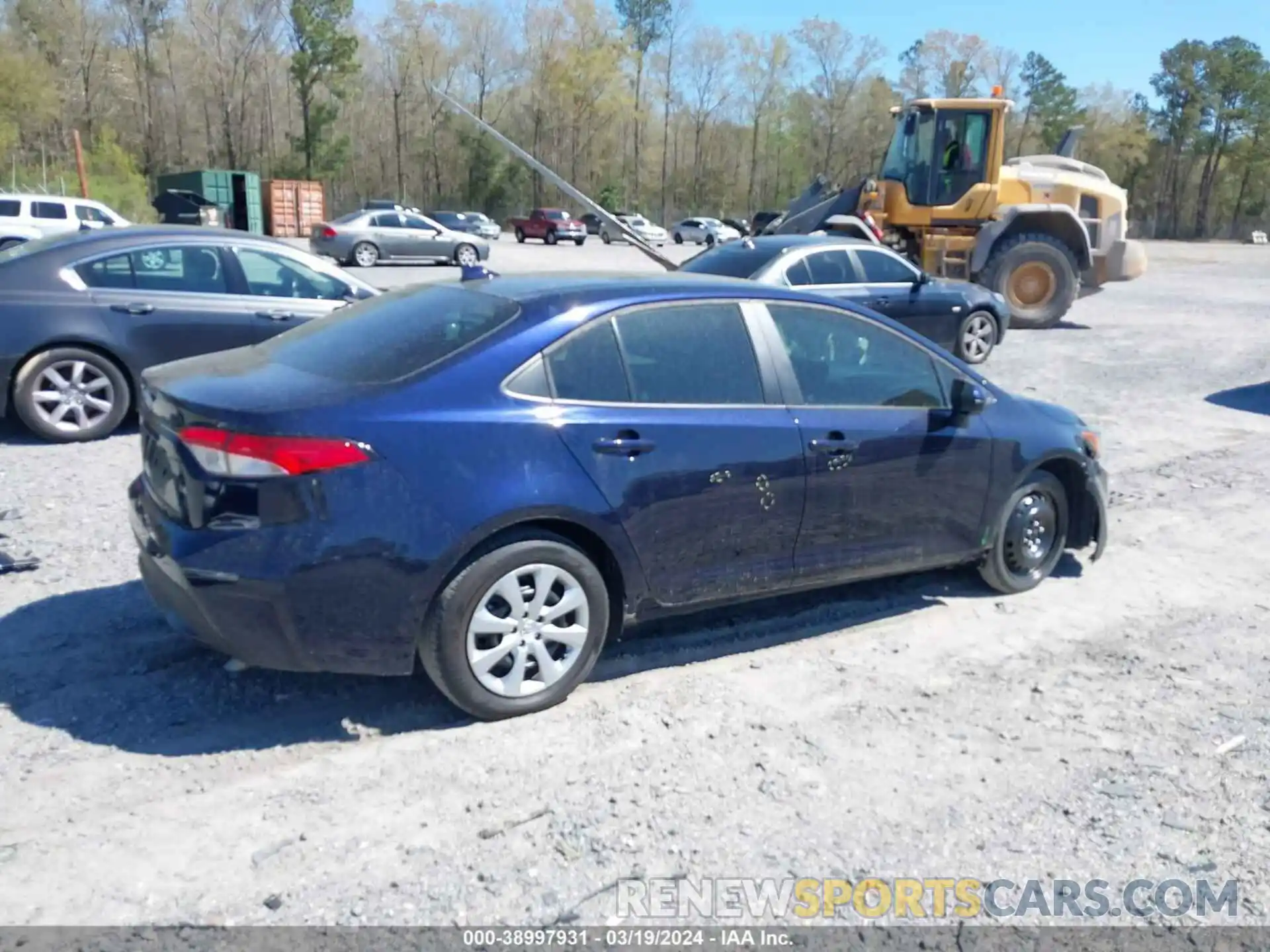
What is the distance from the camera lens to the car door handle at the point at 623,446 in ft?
13.3

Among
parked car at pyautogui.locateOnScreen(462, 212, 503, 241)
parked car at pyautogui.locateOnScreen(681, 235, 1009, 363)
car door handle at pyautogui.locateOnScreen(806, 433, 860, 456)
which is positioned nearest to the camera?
car door handle at pyautogui.locateOnScreen(806, 433, 860, 456)

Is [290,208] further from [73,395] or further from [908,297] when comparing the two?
[73,395]

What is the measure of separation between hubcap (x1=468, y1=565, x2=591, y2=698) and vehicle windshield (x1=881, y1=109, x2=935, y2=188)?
14.9 meters

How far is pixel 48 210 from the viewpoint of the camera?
77.2ft

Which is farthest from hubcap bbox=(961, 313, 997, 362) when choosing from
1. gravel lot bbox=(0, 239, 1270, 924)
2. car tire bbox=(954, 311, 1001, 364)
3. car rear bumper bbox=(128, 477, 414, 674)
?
car rear bumper bbox=(128, 477, 414, 674)

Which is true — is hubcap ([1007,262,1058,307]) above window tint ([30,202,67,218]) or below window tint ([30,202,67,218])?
below

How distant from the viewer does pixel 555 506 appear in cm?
391

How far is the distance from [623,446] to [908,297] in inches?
353

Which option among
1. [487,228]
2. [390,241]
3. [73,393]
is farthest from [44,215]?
[487,228]

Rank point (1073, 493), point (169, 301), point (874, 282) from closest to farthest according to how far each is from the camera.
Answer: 1. point (1073, 493)
2. point (169, 301)
3. point (874, 282)

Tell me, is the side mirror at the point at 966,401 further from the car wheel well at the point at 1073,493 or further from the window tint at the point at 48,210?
the window tint at the point at 48,210

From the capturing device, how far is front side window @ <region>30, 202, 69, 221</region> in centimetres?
2325

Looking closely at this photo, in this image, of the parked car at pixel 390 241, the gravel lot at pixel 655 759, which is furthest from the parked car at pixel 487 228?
the gravel lot at pixel 655 759

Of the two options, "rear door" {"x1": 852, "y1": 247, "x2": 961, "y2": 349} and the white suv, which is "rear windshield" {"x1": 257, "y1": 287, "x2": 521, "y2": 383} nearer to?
"rear door" {"x1": 852, "y1": 247, "x2": 961, "y2": 349}
